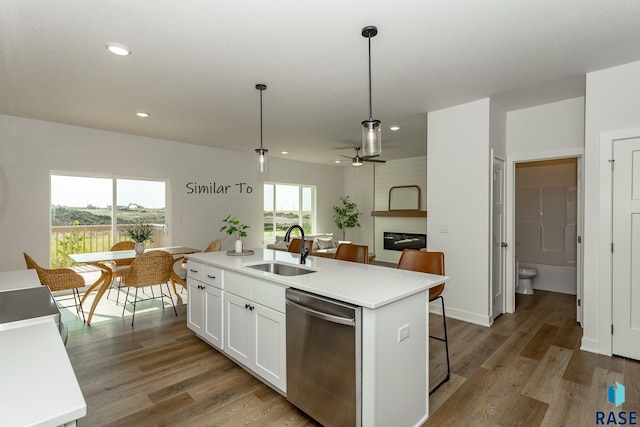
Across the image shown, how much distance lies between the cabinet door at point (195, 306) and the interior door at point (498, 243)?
10.8ft

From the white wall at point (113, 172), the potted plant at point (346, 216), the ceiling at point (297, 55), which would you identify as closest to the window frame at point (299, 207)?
the white wall at point (113, 172)

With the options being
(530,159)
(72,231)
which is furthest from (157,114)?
(530,159)

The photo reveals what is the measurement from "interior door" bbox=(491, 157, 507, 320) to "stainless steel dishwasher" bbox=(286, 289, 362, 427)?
280cm

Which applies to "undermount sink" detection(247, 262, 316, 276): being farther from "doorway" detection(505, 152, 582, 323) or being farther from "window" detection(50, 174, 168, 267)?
"doorway" detection(505, 152, 582, 323)

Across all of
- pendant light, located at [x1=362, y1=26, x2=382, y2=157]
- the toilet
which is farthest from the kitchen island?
the toilet

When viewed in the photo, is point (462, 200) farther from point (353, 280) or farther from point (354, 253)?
point (353, 280)

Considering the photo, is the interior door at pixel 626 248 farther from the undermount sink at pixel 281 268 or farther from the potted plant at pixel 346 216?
the potted plant at pixel 346 216

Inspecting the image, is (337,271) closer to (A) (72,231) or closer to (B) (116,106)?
(B) (116,106)

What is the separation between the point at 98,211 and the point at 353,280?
5.00m

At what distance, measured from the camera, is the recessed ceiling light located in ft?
8.09

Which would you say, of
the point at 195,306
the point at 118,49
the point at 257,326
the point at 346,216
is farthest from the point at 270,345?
the point at 346,216

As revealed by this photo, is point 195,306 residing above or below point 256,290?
below

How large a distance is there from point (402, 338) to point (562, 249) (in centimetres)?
517

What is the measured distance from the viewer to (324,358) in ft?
6.12
